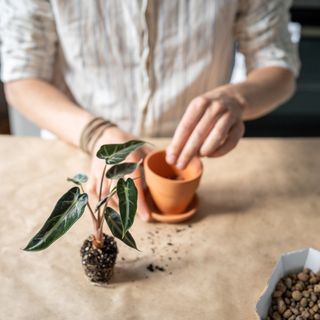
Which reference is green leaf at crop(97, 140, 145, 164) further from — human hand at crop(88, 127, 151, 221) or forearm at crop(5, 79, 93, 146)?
forearm at crop(5, 79, 93, 146)

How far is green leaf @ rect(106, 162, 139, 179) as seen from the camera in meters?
0.72

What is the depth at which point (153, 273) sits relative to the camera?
30.4 inches

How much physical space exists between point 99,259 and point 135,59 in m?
0.54

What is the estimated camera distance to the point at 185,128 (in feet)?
2.92

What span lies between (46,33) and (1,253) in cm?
52

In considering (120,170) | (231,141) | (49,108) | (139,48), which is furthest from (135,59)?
(120,170)

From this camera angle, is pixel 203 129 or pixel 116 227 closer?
pixel 116 227

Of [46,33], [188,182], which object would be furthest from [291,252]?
[46,33]

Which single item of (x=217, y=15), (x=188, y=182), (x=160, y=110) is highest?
(x=217, y=15)

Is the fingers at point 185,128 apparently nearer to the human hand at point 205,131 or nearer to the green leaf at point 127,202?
the human hand at point 205,131

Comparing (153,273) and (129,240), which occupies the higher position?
(129,240)

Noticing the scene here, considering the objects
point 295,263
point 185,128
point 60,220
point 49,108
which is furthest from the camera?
point 49,108

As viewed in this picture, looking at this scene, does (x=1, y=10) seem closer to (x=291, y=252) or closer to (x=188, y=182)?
(x=188, y=182)

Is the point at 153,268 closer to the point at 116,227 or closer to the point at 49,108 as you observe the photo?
the point at 116,227
